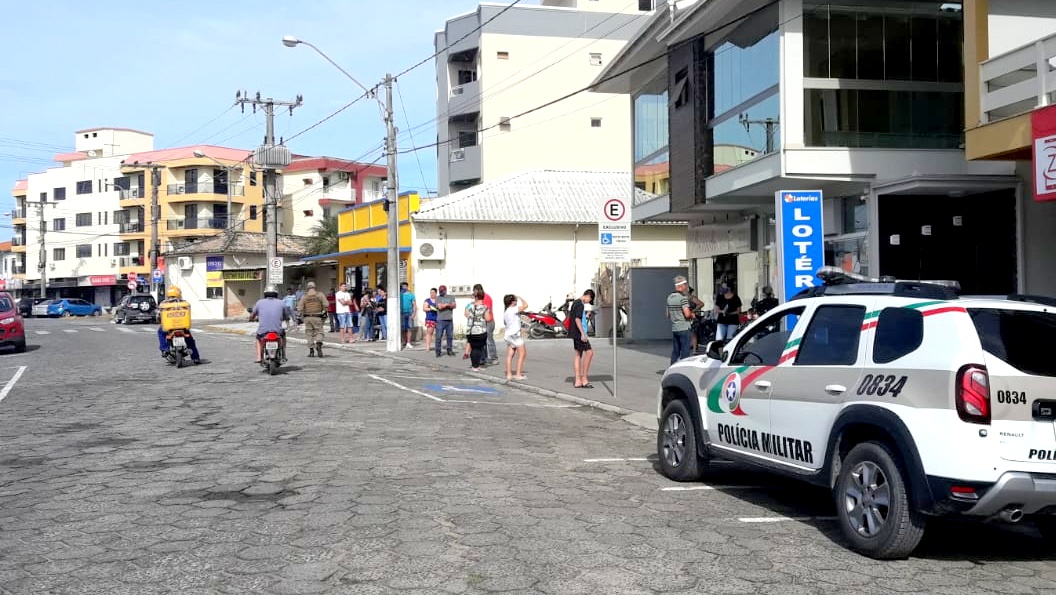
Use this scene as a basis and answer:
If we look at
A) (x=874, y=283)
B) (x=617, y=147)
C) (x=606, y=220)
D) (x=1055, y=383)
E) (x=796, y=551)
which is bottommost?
(x=796, y=551)

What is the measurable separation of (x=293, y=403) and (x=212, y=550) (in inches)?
298

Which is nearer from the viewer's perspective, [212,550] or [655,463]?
[212,550]

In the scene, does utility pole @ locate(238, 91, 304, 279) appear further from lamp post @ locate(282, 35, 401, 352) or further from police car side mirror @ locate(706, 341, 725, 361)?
police car side mirror @ locate(706, 341, 725, 361)

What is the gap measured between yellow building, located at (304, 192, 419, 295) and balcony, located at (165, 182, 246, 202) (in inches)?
1207

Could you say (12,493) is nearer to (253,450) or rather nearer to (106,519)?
(106,519)

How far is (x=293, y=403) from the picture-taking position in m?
13.3

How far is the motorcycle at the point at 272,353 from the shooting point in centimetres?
1716

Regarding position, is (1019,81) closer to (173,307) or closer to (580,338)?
(580,338)

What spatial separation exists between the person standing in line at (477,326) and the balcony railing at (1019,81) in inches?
396

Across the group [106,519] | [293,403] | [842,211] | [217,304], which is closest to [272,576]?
[106,519]

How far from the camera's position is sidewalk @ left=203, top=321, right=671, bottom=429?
47.2 feet

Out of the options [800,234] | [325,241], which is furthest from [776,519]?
[325,241]

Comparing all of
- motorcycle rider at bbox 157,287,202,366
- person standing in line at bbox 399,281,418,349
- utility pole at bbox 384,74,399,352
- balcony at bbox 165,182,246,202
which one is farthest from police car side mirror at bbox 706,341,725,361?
balcony at bbox 165,182,246,202

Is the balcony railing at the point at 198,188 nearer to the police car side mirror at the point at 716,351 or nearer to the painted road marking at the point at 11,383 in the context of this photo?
the painted road marking at the point at 11,383
